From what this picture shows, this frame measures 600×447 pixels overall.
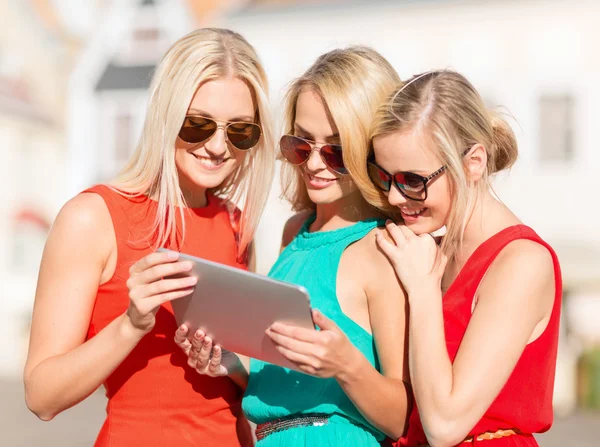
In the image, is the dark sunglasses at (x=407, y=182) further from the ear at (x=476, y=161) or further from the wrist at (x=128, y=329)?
the wrist at (x=128, y=329)

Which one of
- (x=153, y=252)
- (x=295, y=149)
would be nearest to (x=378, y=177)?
(x=295, y=149)

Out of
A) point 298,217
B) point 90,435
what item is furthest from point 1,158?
point 298,217

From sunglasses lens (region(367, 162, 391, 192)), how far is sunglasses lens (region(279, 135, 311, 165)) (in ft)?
0.72

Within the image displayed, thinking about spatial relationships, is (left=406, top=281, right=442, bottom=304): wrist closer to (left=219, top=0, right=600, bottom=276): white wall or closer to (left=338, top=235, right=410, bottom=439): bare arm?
(left=338, top=235, right=410, bottom=439): bare arm

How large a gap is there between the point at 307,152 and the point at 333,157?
100 mm

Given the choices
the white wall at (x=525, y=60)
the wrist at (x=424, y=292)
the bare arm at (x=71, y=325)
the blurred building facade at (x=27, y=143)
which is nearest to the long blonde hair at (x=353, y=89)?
the wrist at (x=424, y=292)

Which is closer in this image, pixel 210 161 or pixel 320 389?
pixel 320 389

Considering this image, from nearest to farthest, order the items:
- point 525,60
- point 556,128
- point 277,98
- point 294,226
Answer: point 294,226 < point 277,98 < point 525,60 < point 556,128

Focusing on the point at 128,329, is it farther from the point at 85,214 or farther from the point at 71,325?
the point at 85,214

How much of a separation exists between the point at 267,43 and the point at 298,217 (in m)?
12.6

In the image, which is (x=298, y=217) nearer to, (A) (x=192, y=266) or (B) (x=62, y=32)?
(A) (x=192, y=266)

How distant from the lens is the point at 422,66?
560 inches

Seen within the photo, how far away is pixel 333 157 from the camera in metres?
2.56

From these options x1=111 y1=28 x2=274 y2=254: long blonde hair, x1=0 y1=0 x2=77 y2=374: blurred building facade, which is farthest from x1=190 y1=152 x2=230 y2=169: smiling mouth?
x1=0 y1=0 x2=77 y2=374: blurred building facade
